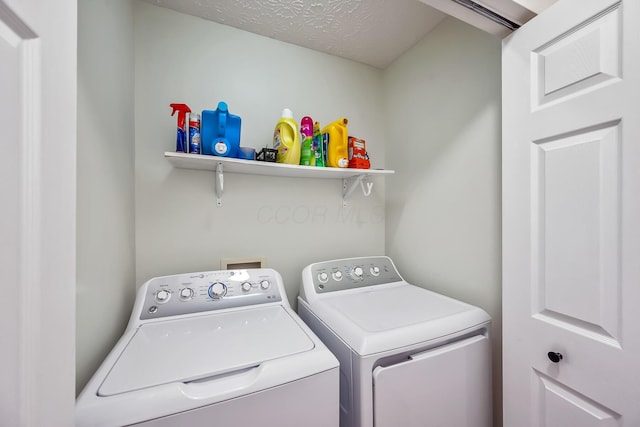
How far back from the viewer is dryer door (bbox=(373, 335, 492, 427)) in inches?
34.0

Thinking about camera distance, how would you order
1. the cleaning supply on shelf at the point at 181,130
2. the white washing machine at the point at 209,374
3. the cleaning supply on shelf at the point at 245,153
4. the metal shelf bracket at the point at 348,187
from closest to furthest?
the white washing machine at the point at 209,374 < the cleaning supply on shelf at the point at 181,130 < the cleaning supply on shelf at the point at 245,153 < the metal shelf bracket at the point at 348,187

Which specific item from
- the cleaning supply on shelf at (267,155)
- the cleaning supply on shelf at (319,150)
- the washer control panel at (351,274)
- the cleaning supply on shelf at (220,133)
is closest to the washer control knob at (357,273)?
the washer control panel at (351,274)

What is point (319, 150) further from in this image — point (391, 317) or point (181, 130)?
point (391, 317)

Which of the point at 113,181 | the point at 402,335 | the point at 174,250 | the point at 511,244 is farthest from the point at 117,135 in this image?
the point at 511,244

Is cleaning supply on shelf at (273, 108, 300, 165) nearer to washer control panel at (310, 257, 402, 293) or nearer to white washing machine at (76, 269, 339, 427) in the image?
washer control panel at (310, 257, 402, 293)

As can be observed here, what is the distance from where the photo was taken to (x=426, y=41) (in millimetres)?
1598

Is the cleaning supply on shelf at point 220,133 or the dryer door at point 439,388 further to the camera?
the cleaning supply on shelf at point 220,133

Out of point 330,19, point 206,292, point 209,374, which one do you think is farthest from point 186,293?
point 330,19

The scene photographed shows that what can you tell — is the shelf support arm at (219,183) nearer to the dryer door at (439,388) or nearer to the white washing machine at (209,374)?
the white washing machine at (209,374)

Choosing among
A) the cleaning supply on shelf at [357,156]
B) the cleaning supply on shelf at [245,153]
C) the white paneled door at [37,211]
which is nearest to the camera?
A: the white paneled door at [37,211]

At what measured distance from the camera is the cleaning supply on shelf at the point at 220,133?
3.97 feet

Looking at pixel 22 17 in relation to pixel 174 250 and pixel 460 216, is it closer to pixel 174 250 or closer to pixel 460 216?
pixel 174 250

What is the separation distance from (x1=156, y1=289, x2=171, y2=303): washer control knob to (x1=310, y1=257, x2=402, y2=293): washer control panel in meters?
0.74

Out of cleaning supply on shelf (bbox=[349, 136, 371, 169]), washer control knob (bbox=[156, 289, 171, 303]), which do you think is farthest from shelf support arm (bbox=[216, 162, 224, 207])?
cleaning supply on shelf (bbox=[349, 136, 371, 169])
